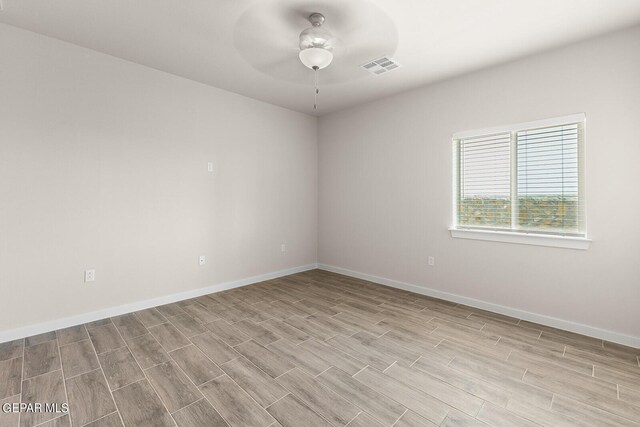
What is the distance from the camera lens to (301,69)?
3.27 metres

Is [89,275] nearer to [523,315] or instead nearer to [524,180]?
[523,315]

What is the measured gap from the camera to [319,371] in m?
2.11

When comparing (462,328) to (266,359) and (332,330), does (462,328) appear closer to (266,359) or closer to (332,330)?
(332,330)

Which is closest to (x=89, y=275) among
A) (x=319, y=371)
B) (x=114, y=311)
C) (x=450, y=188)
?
(x=114, y=311)

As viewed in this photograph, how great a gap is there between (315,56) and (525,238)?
110 inches

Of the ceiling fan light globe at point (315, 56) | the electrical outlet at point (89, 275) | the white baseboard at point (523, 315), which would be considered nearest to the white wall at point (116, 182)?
the electrical outlet at point (89, 275)

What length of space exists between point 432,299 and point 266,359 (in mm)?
2328

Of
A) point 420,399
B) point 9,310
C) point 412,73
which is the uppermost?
point 412,73

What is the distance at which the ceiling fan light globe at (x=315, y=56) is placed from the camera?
8.08 ft

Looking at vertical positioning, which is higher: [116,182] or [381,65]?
[381,65]

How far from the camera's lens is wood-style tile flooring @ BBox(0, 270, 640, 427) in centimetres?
168

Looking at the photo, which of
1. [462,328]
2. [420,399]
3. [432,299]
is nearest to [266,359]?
[420,399]

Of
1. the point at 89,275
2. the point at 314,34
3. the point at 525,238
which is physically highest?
the point at 314,34

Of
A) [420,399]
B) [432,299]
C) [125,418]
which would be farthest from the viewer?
[432,299]
